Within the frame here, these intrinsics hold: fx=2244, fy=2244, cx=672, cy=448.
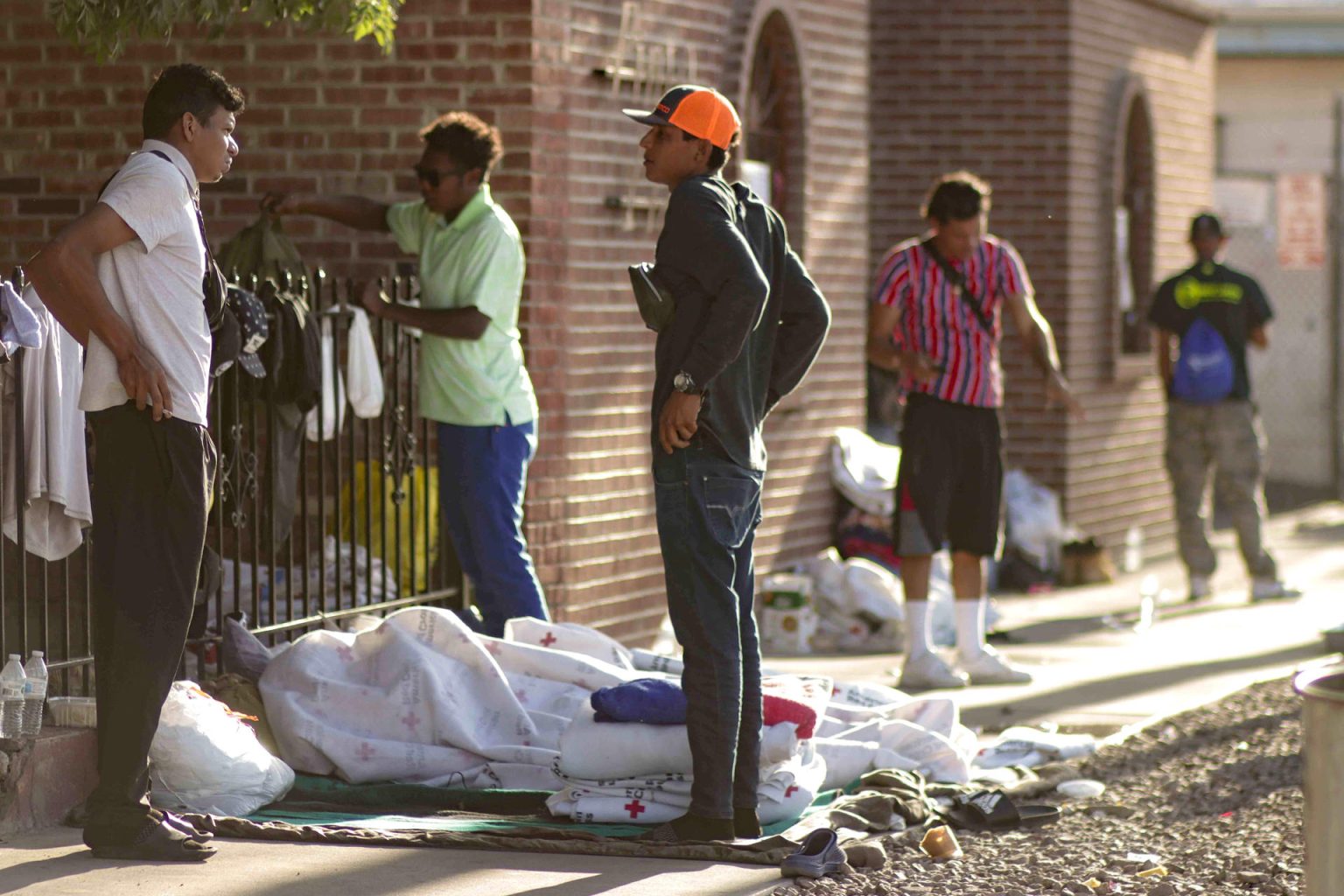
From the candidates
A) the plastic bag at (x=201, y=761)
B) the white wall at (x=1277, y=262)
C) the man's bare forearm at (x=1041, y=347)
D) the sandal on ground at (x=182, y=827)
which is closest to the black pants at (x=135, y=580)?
the sandal on ground at (x=182, y=827)

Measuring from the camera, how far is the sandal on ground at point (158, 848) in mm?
5910

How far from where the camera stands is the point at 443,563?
364 inches

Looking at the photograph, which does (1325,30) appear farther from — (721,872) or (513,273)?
(721,872)

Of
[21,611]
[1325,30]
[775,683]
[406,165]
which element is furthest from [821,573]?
[1325,30]

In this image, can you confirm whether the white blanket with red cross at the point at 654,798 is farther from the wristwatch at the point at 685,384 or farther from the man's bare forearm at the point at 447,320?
the man's bare forearm at the point at 447,320

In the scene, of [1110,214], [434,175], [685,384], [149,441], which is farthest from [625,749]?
[1110,214]

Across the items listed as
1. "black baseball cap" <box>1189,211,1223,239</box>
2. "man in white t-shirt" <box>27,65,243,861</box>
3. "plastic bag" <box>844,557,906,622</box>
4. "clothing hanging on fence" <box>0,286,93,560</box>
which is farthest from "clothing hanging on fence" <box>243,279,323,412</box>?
"black baseball cap" <box>1189,211,1223,239</box>

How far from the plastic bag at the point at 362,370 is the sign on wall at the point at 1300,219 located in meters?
14.3

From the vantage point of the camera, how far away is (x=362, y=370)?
27.6ft

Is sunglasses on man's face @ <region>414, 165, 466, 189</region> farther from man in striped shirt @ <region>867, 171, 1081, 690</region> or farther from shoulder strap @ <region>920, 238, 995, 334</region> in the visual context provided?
shoulder strap @ <region>920, 238, 995, 334</region>

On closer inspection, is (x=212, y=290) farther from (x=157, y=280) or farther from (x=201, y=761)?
(x=201, y=761)

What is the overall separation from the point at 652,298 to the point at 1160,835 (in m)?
2.35

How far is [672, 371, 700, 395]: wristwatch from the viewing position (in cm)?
603

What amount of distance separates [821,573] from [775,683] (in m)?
4.46
